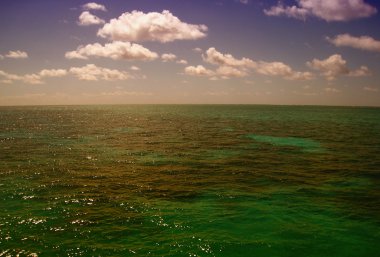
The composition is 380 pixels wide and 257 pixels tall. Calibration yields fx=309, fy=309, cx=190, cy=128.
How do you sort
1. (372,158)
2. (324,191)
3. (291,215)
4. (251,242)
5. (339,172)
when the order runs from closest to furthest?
(251,242)
(291,215)
(324,191)
(339,172)
(372,158)

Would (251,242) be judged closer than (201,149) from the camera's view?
Yes

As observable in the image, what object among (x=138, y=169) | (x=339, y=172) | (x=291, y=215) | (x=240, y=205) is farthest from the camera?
(x=138, y=169)

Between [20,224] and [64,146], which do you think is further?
Answer: [64,146]

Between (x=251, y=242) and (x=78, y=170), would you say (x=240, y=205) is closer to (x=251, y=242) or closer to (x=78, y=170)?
(x=251, y=242)

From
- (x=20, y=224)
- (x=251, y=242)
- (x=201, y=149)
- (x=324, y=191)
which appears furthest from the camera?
(x=201, y=149)

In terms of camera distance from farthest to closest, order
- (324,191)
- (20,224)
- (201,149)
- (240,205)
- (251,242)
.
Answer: (201,149), (324,191), (240,205), (20,224), (251,242)

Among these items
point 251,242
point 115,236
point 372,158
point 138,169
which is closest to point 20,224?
point 115,236

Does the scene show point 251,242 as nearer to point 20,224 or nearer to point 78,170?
point 20,224

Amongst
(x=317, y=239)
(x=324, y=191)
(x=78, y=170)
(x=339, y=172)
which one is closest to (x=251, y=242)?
(x=317, y=239)

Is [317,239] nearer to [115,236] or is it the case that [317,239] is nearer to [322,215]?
[322,215]
